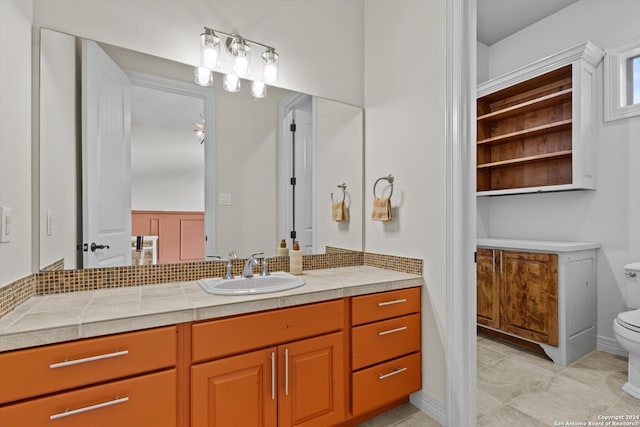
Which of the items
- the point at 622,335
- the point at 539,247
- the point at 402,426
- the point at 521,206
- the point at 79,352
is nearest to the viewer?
the point at 79,352

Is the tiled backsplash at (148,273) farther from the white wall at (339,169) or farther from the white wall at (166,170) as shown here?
the white wall at (166,170)

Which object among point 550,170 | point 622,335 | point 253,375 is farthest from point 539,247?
point 253,375

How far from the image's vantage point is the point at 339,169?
2312 mm

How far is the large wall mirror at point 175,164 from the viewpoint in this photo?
57.8 inches

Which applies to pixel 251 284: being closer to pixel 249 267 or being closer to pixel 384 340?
pixel 249 267

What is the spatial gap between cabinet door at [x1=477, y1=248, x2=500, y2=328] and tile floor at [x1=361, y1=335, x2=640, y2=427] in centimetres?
29

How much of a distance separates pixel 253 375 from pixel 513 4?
3549 mm

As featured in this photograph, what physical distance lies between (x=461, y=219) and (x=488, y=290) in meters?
1.55

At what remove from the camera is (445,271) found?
178 cm

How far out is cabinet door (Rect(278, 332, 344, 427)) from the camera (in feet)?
4.72

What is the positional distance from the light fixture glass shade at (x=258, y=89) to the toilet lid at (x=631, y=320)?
2.63 metres

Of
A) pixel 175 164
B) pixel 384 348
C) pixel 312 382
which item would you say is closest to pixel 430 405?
pixel 384 348

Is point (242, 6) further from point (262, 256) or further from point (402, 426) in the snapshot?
point (402, 426)

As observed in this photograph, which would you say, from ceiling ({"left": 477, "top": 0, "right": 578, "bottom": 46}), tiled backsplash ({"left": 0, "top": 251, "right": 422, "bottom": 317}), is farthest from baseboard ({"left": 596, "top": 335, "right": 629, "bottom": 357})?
ceiling ({"left": 477, "top": 0, "right": 578, "bottom": 46})
